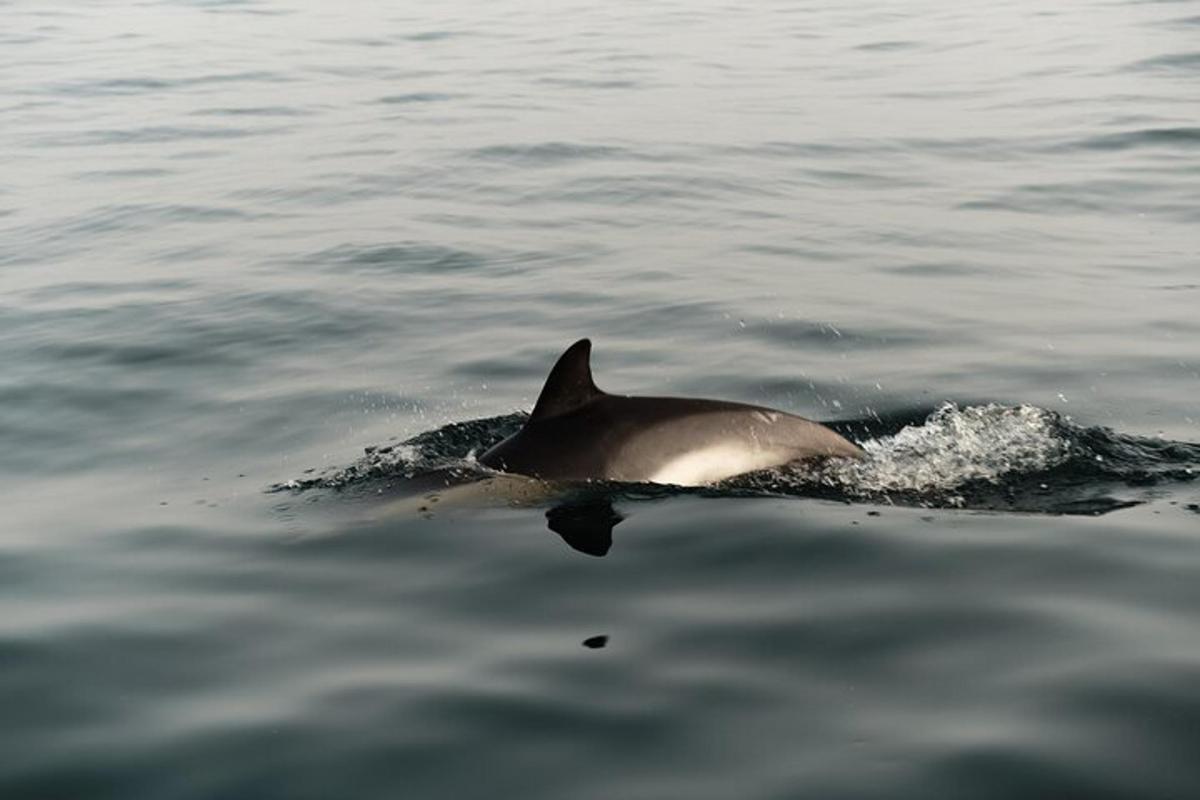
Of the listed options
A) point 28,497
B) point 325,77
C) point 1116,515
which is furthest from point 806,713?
point 325,77

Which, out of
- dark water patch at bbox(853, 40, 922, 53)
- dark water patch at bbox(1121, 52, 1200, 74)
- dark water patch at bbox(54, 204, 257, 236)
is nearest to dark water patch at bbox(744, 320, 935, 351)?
dark water patch at bbox(54, 204, 257, 236)

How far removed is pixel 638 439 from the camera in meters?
9.13

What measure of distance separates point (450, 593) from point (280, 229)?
41.0 ft

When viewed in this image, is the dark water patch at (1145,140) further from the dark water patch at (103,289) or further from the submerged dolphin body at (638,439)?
the submerged dolphin body at (638,439)

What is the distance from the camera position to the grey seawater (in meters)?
6.31

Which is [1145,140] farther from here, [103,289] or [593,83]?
[103,289]

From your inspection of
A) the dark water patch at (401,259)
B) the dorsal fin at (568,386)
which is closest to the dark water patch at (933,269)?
the dark water patch at (401,259)

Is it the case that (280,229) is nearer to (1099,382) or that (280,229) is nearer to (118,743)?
(1099,382)

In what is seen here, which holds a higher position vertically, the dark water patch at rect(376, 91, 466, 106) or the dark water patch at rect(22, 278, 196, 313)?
the dark water patch at rect(376, 91, 466, 106)

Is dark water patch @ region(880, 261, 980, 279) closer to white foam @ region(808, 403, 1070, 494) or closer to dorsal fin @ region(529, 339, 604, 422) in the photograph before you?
white foam @ region(808, 403, 1070, 494)

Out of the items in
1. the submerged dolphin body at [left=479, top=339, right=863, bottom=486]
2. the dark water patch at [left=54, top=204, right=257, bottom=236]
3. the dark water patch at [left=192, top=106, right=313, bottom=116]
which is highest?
the submerged dolphin body at [left=479, top=339, right=863, bottom=486]

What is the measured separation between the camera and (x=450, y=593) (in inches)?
314

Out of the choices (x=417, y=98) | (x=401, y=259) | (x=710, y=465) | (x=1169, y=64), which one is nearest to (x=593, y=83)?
(x=417, y=98)

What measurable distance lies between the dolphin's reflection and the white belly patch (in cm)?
39
